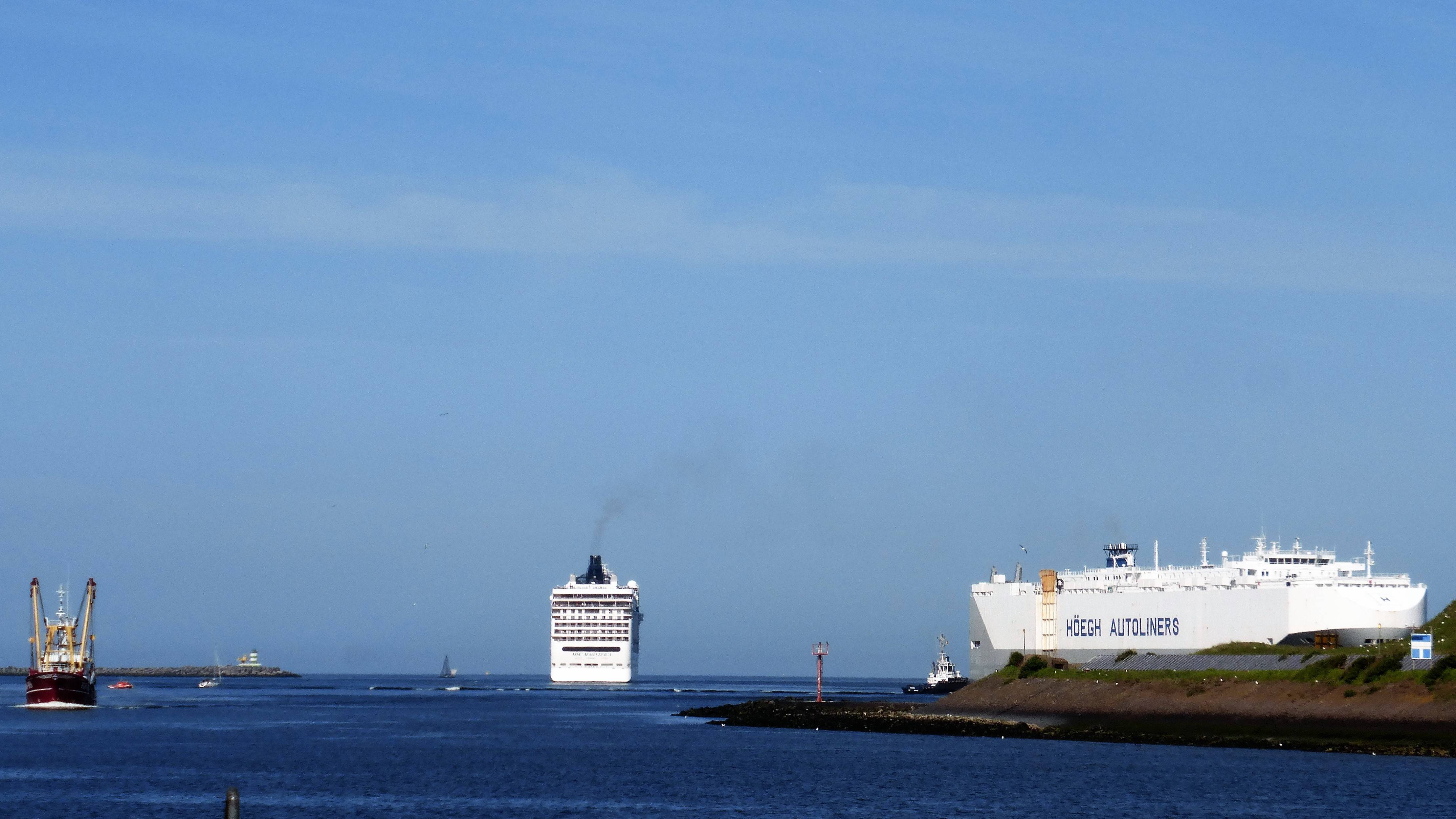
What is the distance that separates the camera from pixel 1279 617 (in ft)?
298

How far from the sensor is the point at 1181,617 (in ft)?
322

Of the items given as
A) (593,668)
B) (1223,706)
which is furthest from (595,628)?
(1223,706)

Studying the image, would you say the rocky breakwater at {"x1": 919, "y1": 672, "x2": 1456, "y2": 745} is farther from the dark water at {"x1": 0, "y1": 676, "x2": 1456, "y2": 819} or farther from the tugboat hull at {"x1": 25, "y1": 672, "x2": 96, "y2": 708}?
the tugboat hull at {"x1": 25, "y1": 672, "x2": 96, "y2": 708}

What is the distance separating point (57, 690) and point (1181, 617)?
62968 mm

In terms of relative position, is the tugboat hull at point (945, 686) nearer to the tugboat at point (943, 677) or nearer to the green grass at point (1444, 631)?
the tugboat at point (943, 677)

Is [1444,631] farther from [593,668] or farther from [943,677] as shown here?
[593,668]

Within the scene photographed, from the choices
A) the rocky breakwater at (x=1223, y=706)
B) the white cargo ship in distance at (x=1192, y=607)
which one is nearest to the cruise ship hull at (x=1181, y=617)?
the white cargo ship in distance at (x=1192, y=607)

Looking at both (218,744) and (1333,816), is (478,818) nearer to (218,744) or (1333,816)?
(1333,816)

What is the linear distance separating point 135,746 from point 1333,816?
45.7 m

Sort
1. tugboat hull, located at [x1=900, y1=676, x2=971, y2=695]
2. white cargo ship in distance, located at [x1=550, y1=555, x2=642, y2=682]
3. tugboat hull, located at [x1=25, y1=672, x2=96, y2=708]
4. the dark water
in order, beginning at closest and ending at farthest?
the dark water, tugboat hull, located at [x1=25, y1=672, x2=96, y2=708], tugboat hull, located at [x1=900, y1=676, x2=971, y2=695], white cargo ship in distance, located at [x1=550, y1=555, x2=642, y2=682]

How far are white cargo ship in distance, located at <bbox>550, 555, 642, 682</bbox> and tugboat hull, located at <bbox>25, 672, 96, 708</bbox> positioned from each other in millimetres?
62770

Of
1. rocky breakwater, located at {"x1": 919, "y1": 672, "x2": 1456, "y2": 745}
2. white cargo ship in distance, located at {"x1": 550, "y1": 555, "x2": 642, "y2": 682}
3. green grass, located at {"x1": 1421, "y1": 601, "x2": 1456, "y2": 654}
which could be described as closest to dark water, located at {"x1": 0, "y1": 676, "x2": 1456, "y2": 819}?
rocky breakwater, located at {"x1": 919, "y1": 672, "x2": 1456, "y2": 745}

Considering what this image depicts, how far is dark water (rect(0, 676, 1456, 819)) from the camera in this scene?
4312cm

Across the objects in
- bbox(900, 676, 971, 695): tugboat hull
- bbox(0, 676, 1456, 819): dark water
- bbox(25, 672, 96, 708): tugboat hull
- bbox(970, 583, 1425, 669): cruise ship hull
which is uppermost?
bbox(970, 583, 1425, 669): cruise ship hull
